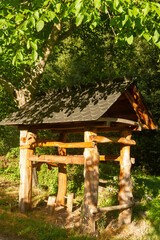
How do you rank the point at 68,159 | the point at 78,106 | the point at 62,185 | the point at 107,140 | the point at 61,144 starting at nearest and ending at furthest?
the point at 107,140 < the point at 78,106 < the point at 68,159 < the point at 61,144 < the point at 62,185

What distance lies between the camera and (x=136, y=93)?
7.48 metres

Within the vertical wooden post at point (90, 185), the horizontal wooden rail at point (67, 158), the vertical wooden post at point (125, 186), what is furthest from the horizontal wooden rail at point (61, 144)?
the vertical wooden post at point (125, 186)

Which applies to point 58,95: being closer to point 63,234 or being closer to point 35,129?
point 35,129

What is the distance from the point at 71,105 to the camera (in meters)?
7.71

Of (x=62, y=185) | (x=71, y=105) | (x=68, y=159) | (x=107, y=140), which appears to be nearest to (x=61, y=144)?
(x=68, y=159)

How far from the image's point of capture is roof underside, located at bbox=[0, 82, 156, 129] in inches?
265

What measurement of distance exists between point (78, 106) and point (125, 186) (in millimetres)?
2850

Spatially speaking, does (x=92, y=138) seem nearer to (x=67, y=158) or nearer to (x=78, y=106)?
(x=78, y=106)

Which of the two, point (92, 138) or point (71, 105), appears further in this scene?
point (71, 105)

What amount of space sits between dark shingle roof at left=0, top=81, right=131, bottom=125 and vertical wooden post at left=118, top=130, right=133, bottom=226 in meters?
1.50

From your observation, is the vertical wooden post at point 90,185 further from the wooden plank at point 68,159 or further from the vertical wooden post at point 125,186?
the vertical wooden post at point 125,186

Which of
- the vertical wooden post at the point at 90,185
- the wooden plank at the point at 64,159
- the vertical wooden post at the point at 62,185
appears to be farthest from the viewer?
the vertical wooden post at the point at 62,185

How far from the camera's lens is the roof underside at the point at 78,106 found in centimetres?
673

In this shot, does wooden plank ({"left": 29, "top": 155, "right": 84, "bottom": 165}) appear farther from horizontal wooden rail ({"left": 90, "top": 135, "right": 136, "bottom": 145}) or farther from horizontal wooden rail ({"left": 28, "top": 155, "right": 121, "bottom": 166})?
horizontal wooden rail ({"left": 90, "top": 135, "right": 136, "bottom": 145})
